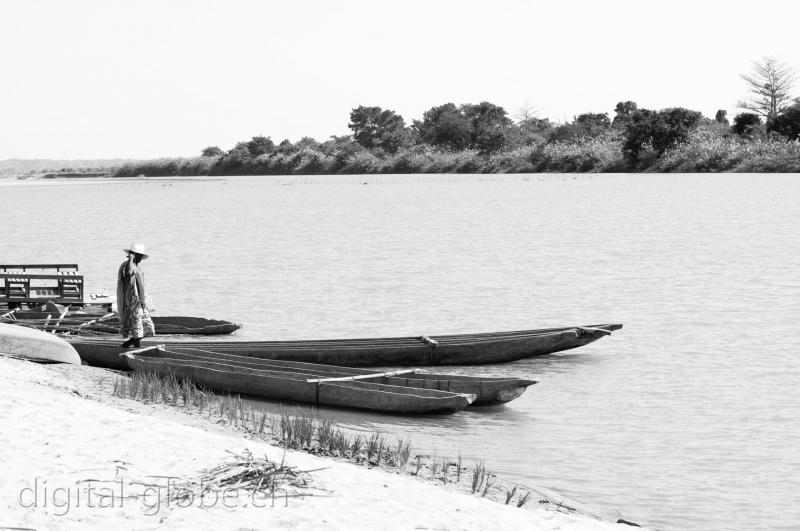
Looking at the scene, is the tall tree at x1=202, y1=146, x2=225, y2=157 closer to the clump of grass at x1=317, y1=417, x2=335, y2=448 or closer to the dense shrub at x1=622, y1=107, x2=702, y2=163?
the dense shrub at x1=622, y1=107, x2=702, y2=163

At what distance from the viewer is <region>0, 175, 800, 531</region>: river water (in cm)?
1306

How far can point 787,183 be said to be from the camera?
7706 cm

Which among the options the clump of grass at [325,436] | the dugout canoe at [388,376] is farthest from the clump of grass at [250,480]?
the dugout canoe at [388,376]

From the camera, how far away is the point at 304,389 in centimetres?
1500

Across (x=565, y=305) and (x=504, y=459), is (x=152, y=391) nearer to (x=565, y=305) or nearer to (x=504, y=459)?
(x=504, y=459)

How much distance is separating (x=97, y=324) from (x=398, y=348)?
6006 millimetres

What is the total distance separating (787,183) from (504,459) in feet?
227

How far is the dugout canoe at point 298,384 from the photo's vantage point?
1425 cm

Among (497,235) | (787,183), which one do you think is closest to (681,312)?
(497,235)

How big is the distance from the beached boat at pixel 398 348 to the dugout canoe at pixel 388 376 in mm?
789

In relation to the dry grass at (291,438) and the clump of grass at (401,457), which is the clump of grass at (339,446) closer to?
the dry grass at (291,438)

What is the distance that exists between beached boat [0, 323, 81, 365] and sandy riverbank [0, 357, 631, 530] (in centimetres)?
452

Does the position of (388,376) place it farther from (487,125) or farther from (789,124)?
(487,125)

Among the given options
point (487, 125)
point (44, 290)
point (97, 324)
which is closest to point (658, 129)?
point (487, 125)
